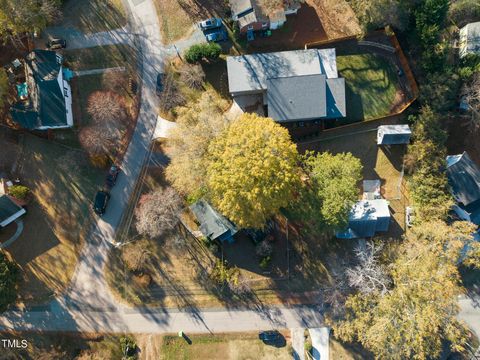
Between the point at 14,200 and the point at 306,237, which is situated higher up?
the point at 14,200

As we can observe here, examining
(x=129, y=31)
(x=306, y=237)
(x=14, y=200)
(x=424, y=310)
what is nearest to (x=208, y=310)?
(x=306, y=237)

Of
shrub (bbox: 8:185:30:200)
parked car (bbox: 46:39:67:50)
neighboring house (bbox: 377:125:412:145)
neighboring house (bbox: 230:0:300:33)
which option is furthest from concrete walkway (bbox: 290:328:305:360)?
parked car (bbox: 46:39:67:50)

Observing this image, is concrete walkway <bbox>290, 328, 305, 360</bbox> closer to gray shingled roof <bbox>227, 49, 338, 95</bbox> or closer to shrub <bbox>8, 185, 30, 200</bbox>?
gray shingled roof <bbox>227, 49, 338, 95</bbox>

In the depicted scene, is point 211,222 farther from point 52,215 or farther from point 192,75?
point 52,215

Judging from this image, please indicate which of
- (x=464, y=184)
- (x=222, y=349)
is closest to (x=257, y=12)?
(x=464, y=184)

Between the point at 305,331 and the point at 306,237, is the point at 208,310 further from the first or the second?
the point at 306,237

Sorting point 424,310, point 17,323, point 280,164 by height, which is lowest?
point 424,310
